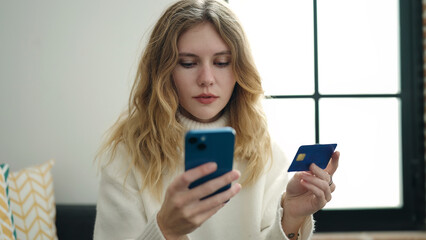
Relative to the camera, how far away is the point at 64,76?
2.00 m

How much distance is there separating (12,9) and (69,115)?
2.10ft

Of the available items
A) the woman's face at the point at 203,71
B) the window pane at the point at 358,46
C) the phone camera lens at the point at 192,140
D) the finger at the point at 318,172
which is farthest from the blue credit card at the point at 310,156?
the window pane at the point at 358,46

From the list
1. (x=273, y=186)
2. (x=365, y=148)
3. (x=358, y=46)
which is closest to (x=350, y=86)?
(x=358, y=46)

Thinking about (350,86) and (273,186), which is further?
(350,86)

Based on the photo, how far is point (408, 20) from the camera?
2.19 m

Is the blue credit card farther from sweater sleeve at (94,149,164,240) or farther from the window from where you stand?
the window

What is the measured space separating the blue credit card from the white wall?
47.4 inches

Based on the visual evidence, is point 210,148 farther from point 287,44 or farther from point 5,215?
point 287,44

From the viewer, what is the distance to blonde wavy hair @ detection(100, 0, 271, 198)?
118 centimetres

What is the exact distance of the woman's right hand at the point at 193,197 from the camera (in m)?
0.75

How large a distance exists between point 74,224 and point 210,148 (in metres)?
1.38

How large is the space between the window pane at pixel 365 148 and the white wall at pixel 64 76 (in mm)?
1201

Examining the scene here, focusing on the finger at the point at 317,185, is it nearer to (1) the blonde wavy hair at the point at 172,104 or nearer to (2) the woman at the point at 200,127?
(2) the woman at the point at 200,127

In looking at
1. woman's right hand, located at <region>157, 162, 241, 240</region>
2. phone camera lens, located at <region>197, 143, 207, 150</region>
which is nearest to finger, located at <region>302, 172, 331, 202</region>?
woman's right hand, located at <region>157, 162, 241, 240</region>
